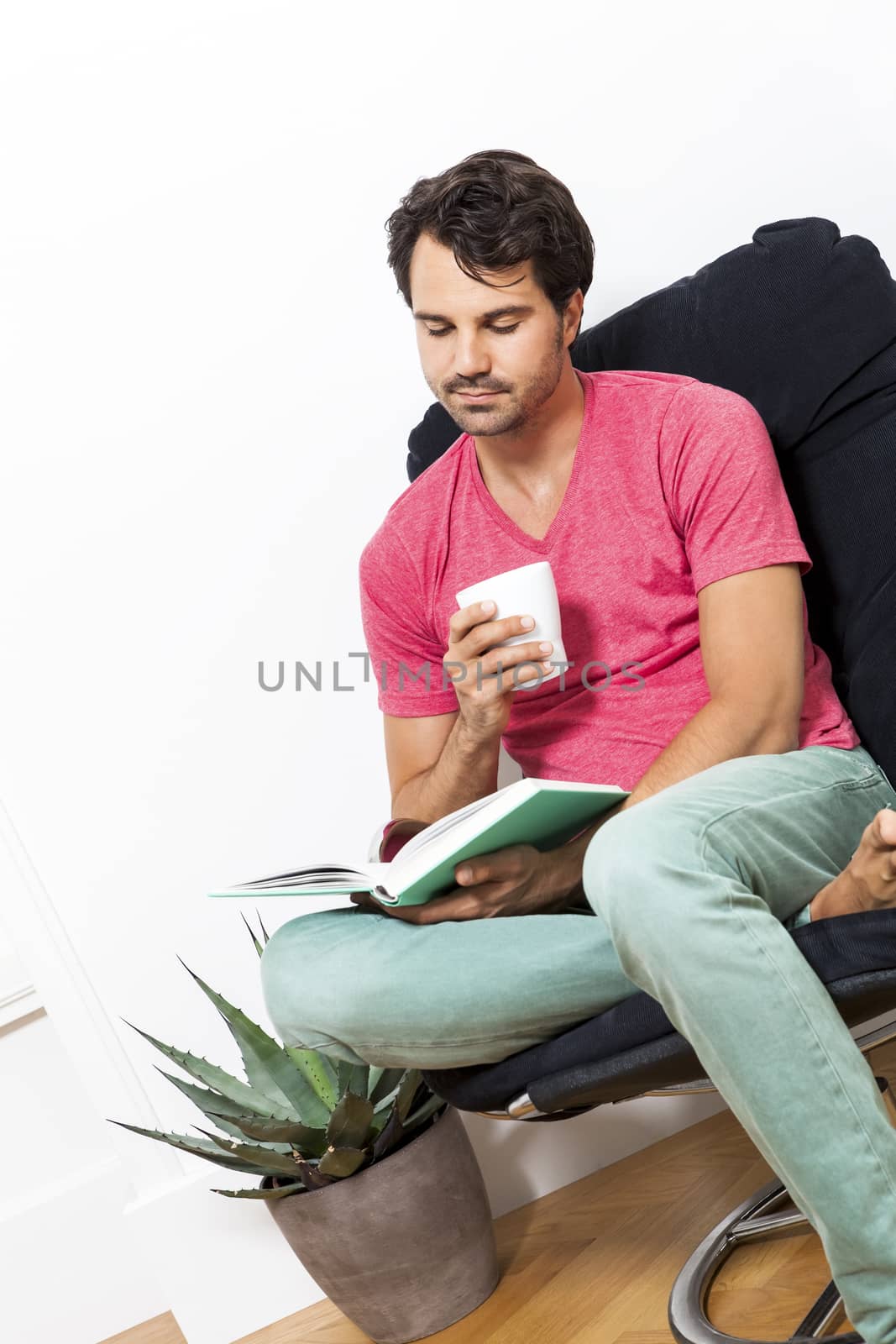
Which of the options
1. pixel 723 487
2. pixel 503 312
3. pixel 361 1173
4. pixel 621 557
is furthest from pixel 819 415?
pixel 361 1173

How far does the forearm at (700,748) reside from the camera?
4.80ft

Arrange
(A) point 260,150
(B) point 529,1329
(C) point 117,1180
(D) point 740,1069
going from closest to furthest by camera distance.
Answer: (D) point 740,1069, (B) point 529,1329, (A) point 260,150, (C) point 117,1180

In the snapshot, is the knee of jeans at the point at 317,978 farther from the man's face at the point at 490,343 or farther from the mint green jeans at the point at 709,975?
the man's face at the point at 490,343

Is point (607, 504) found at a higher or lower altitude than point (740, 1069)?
higher

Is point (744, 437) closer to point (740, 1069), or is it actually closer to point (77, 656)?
point (740, 1069)

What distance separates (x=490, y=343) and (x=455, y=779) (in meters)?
0.56

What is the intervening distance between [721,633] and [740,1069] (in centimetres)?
55

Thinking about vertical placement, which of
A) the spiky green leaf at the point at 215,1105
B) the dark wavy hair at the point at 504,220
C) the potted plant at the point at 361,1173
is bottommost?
the potted plant at the point at 361,1173

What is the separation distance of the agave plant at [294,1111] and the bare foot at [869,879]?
0.64 m

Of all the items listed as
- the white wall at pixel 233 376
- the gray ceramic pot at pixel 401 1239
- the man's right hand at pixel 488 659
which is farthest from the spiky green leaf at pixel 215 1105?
the man's right hand at pixel 488 659

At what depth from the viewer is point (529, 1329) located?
1633 mm

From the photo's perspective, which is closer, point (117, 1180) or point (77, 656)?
point (77, 656)

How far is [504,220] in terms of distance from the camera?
5.31 ft

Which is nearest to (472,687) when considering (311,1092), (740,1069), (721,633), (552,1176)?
(721,633)
